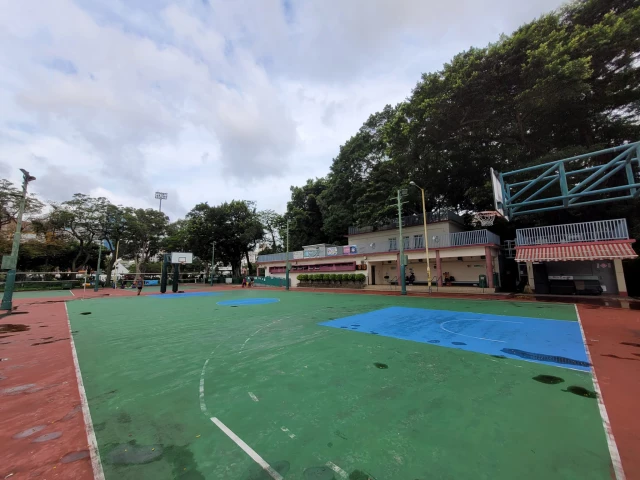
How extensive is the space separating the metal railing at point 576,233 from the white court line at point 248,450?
22.3 meters

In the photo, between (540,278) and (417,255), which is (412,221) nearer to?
(417,255)

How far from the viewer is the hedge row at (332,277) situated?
1136 inches

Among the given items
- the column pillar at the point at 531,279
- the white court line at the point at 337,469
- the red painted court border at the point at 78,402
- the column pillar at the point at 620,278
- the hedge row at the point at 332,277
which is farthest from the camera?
the hedge row at the point at 332,277

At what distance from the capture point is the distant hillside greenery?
1527 centimetres

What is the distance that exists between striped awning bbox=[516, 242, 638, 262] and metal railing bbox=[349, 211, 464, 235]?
24.8 feet

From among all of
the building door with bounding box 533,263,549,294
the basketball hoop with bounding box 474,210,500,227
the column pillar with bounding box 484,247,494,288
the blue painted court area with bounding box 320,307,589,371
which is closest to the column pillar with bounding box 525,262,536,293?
the building door with bounding box 533,263,549,294

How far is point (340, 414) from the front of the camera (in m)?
3.48

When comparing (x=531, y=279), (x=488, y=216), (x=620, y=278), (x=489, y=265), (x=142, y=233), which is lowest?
(x=531, y=279)

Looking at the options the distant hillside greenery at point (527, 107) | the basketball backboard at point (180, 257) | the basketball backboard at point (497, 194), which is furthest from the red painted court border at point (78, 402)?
the basketball backboard at point (180, 257)

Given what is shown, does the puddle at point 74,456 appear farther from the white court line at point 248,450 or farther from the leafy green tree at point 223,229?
the leafy green tree at point 223,229

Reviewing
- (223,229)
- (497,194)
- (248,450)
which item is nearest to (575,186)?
(497,194)

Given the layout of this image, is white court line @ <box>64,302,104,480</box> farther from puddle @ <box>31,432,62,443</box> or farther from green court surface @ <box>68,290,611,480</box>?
puddle @ <box>31,432,62,443</box>

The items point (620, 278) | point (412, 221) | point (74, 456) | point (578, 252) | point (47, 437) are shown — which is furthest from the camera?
point (412, 221)

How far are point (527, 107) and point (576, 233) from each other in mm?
8731
